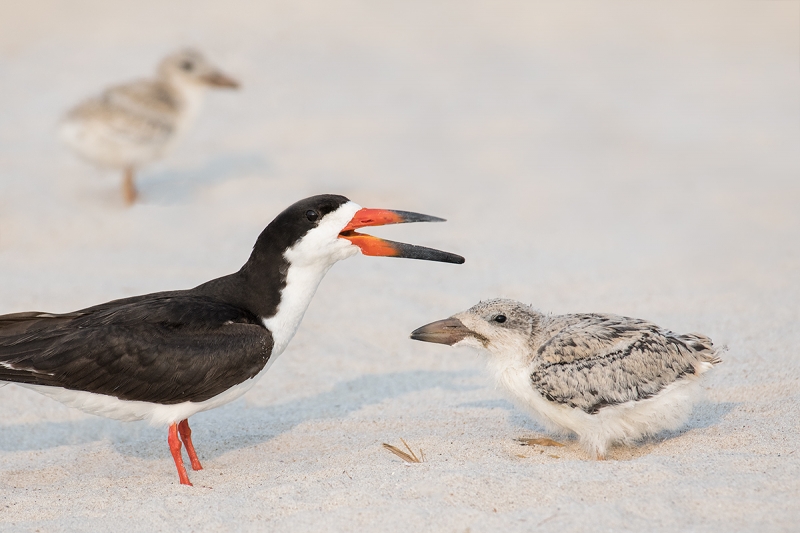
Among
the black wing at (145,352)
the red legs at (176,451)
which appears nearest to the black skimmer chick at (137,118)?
the black wing at (145,352)

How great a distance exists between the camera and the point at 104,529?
14.6ft

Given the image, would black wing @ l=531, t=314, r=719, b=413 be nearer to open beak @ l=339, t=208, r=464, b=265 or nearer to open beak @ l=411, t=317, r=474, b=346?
open beak @ l=411, t=317, r=474, b=346

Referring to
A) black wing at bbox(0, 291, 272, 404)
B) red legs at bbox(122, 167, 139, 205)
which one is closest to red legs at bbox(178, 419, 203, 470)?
black wing at bbox(0, 291, 272, 404)

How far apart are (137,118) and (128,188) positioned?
2.74 ft

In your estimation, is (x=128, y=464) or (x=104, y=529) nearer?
(x=104, y=529)

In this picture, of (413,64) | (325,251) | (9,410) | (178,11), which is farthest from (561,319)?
(178,11)

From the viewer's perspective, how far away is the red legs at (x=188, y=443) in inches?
223

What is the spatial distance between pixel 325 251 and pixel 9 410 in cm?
278

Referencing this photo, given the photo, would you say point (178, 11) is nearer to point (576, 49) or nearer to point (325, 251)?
point (576, 49)

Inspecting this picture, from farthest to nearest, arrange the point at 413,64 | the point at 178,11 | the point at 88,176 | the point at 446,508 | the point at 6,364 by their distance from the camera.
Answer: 1. the point at 178,11
2. the point at 413,64
3. the point at 88,176
4. the point at 6,364
5. the point at 446,508

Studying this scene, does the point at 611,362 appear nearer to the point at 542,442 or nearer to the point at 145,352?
the point at 542,442

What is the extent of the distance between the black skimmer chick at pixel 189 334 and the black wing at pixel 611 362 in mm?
905

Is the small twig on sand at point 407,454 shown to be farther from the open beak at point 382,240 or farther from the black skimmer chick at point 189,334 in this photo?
the open beak at point 382,240

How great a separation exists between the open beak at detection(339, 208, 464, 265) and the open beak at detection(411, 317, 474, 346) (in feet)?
1.26
